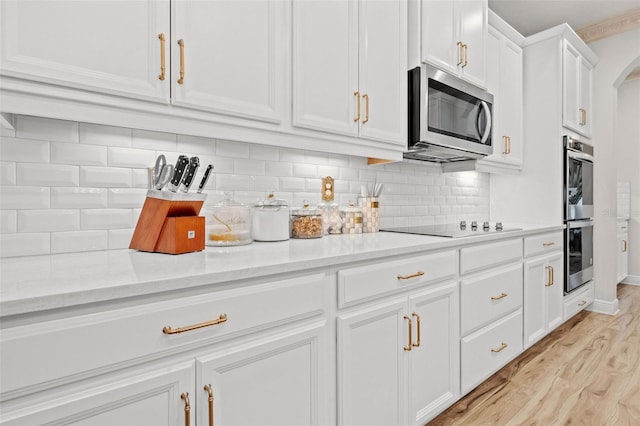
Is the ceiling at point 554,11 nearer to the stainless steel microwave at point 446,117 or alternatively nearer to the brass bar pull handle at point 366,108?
the stainless steel microwave at point 446,117

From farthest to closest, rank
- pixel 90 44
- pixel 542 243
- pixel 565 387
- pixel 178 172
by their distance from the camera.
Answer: pixel 542 243 < pixel 565 387 < pixel 178 172 < pixel 90 44

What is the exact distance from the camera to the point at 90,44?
1.02 meters

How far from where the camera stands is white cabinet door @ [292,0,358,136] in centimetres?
147

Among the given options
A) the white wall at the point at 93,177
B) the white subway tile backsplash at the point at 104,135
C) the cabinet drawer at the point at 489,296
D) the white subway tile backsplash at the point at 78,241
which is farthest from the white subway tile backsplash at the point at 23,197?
the cabinet drawer at the point at 489,296

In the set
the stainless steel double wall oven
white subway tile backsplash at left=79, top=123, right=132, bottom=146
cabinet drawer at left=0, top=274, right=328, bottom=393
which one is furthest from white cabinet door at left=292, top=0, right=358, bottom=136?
the stainless steel double wall oven

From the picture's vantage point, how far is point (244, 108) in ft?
4.37

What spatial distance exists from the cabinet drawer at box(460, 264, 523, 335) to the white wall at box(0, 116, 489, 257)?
1002 mm

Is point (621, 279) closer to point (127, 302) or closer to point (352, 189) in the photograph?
point (352, 189)

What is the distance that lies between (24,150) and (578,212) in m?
3.75

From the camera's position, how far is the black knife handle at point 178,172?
1.22 m

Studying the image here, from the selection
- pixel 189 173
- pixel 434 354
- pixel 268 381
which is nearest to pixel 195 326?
pixel 268 381

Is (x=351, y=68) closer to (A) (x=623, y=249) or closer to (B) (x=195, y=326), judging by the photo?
(B) (x=195, y=326)

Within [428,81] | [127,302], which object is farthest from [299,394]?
[428,81]

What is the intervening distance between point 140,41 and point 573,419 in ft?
8.20
